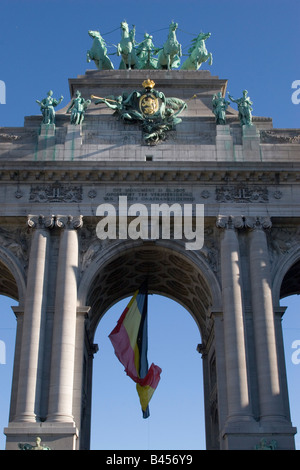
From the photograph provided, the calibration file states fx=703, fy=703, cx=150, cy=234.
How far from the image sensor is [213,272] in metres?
32.9

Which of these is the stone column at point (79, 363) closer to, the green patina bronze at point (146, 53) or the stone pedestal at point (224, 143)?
the stone pedestal at point (224, 143)

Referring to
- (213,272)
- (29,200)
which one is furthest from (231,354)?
(29,200)

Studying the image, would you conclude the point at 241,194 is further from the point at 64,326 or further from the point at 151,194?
the point at 64,326

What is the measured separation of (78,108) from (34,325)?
11.5 meters

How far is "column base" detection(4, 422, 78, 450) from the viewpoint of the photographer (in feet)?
92.8

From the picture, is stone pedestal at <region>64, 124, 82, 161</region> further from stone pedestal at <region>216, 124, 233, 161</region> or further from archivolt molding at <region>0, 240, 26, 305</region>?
stone pedestal at <region>216, 124, 233, 161</region>

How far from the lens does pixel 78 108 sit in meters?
35.5

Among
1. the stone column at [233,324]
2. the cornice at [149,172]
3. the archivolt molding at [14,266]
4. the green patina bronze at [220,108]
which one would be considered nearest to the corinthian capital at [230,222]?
the stone column at [233,324]

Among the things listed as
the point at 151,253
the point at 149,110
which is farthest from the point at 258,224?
the point at 149,110

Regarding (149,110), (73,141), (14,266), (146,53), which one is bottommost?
(14,266)

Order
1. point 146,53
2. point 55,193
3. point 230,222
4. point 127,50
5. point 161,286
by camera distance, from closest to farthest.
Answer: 1. point 230,222
2. point 55,193
3. point 161,286
4. point 127,50
5. point 146,53
